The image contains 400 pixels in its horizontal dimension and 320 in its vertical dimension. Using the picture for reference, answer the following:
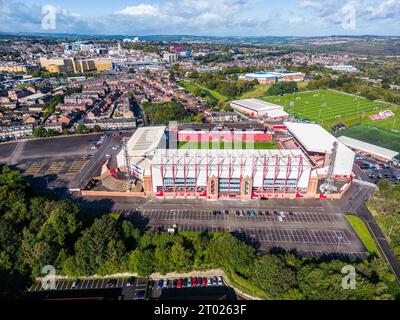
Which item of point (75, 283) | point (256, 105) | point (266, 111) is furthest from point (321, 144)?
point (75, 283)

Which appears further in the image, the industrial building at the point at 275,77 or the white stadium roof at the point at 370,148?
the industrial building at the point at 275,77

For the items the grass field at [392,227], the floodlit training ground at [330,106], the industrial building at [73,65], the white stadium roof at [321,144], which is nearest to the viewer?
the grass field at [392,227]

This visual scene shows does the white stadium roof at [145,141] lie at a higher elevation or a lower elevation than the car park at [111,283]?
higher

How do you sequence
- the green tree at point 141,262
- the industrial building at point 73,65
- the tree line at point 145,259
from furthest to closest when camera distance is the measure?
the industrial building at point 73,65
the green tree at point 141,262
the tree line at point 145,259

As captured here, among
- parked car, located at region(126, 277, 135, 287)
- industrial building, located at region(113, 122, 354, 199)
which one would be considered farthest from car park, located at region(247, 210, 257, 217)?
parked car, located at region(126, 277, 135, 287)

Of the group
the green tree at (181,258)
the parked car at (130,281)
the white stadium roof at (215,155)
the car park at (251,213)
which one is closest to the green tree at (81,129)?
the white stadium roof at (215,155)


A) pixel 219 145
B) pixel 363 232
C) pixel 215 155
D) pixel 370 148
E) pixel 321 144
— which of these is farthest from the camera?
pixel 219 145

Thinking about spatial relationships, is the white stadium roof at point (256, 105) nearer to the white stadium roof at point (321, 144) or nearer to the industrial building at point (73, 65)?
the white stadium roof at point (321, 144)

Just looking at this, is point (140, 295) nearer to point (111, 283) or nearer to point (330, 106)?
point (111, 283)

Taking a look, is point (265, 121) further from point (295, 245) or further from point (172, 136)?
point (295, 245)
